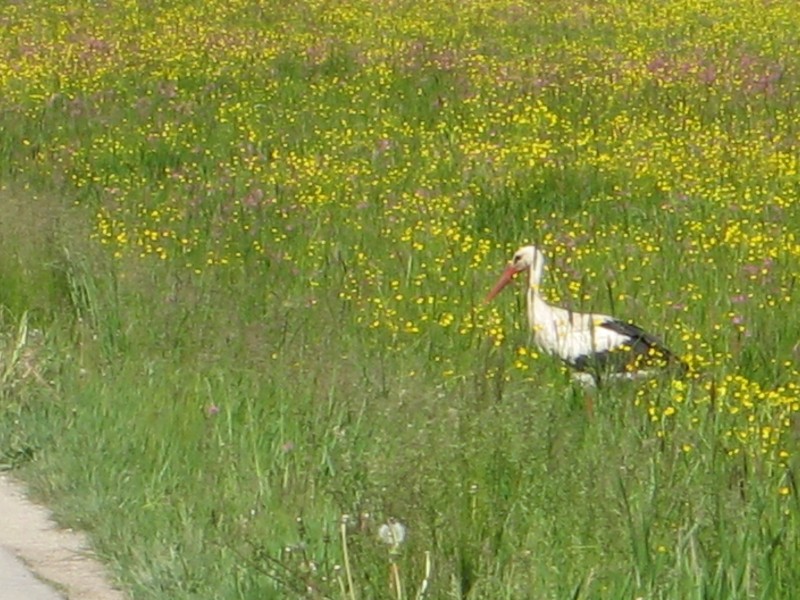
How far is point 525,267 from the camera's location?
31.9 feet

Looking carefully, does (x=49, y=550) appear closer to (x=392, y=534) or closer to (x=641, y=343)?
(x=392, y=534)

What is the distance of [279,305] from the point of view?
9492 mm

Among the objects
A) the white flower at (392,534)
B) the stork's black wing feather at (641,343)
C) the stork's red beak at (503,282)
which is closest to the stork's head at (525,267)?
the stork's red beak at (503,282)

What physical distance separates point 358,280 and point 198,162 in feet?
12.9

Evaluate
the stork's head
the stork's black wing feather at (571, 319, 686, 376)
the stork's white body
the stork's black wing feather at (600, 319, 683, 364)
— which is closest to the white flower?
the stork's white body

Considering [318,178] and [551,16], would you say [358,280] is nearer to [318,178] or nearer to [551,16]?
[318,178]

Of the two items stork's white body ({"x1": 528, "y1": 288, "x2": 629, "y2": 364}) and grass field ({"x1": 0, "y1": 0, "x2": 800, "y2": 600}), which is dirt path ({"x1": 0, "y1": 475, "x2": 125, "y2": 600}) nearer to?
grass field ({"x1": 0, "y1": 0, "x2": 800, "y2": 600})

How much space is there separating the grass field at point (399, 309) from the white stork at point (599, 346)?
0.35 ft

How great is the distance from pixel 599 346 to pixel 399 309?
1.68 meters

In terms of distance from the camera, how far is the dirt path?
20.7ft

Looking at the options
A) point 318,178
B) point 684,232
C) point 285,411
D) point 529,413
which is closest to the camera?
point 529,413

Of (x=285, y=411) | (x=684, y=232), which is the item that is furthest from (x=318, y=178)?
(x=285, y=411)

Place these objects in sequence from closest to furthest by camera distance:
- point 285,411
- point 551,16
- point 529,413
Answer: point 529,413 → point 285,411 → point 551,16

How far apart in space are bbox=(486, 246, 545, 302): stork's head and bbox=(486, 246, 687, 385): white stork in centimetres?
64
